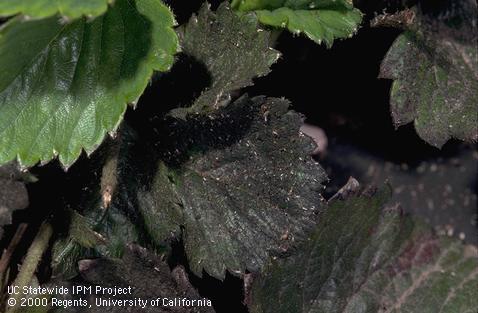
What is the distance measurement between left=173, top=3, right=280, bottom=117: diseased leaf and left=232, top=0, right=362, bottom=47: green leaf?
29mm

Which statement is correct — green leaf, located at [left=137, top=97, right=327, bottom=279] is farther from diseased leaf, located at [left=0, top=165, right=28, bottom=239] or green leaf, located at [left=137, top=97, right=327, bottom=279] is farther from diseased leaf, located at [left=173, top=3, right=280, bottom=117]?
diseased leaf, located at [left=0, top=165, right=28, bottom=239]

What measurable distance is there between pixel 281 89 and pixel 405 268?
396mm

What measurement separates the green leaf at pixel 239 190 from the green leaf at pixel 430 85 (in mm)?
179

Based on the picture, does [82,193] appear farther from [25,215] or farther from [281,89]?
[281,89]

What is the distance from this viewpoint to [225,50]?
88cm

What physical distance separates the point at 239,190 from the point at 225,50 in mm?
191

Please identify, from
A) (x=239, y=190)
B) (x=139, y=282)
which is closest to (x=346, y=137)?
(x=239, y=190)

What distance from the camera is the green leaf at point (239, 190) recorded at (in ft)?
2.95

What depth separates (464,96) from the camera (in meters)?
1.00

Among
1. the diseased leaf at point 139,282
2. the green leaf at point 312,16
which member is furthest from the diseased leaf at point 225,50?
the diseased leaf at point 139,282

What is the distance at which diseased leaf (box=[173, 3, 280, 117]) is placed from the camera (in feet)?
2.81

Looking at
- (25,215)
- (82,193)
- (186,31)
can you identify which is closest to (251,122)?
(186,31)

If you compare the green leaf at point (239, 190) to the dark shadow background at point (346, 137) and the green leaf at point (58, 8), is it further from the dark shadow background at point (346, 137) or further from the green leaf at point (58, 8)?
the green leaf at point (58, 8)

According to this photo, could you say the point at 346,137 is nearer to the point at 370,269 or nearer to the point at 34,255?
the point at 370,269
